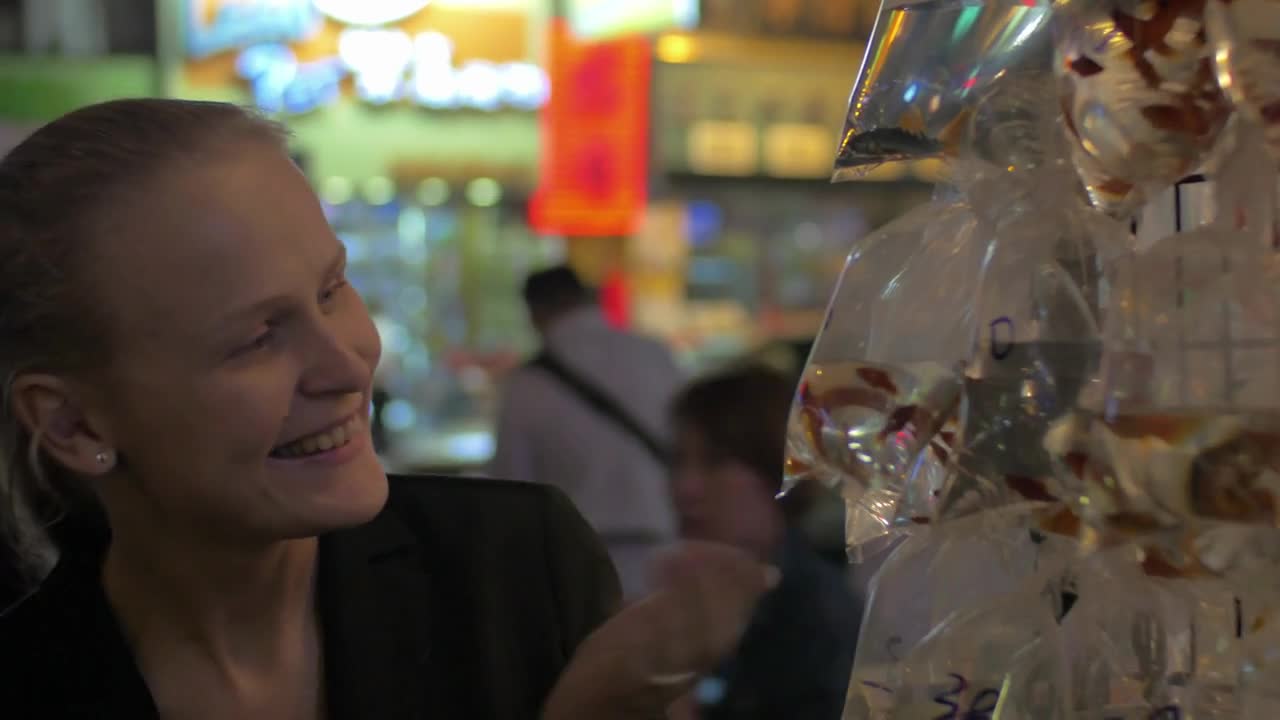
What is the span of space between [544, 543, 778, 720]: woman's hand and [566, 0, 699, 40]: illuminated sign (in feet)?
12.9

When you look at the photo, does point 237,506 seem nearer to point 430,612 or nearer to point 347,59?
point 430,612

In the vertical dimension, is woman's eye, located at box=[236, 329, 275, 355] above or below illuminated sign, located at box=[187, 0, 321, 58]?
below

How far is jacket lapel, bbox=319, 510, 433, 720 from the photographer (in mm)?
1098

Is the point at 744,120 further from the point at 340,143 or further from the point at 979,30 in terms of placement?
the point at 979,30

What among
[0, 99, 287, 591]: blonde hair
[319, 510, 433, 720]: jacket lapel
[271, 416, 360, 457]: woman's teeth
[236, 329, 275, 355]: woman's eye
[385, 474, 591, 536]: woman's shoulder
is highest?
[0, 99, 287, 591]: blonde hair

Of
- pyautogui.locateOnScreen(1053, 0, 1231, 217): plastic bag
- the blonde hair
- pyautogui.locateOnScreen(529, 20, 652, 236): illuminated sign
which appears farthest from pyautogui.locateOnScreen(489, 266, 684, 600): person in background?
pyautogui.locateOnScreen(1053, 0, 1231, 217): plastic bag

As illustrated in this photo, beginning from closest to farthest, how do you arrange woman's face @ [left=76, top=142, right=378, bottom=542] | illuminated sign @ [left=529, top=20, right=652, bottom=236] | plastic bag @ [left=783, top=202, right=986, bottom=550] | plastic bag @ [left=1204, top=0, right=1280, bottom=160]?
plastic bag @ [left=1204, top=0, right=1280, bottom=160], plastic bag @ [left=783, top=202, right=986, bottom=550], woman's face @ [left=76, top=142, right=378, bottom=542], illuminated sign @ [left=529, top=20, right=652, bottom=236]

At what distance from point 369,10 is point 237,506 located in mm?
4279

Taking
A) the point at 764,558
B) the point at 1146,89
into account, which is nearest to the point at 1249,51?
the point at 1146,89

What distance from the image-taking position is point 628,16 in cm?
481

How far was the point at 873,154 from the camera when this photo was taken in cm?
79

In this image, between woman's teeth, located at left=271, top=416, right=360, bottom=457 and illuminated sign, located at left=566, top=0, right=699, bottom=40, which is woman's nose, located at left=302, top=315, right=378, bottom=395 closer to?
woman's teeth, located at left=271, top=416, right=360, bottom=457

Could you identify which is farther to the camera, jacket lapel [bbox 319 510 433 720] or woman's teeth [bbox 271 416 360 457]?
jacket lapel [bbox 319 510 433 720]

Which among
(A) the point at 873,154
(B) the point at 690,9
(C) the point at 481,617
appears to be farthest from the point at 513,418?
(A) the point at 873,154
